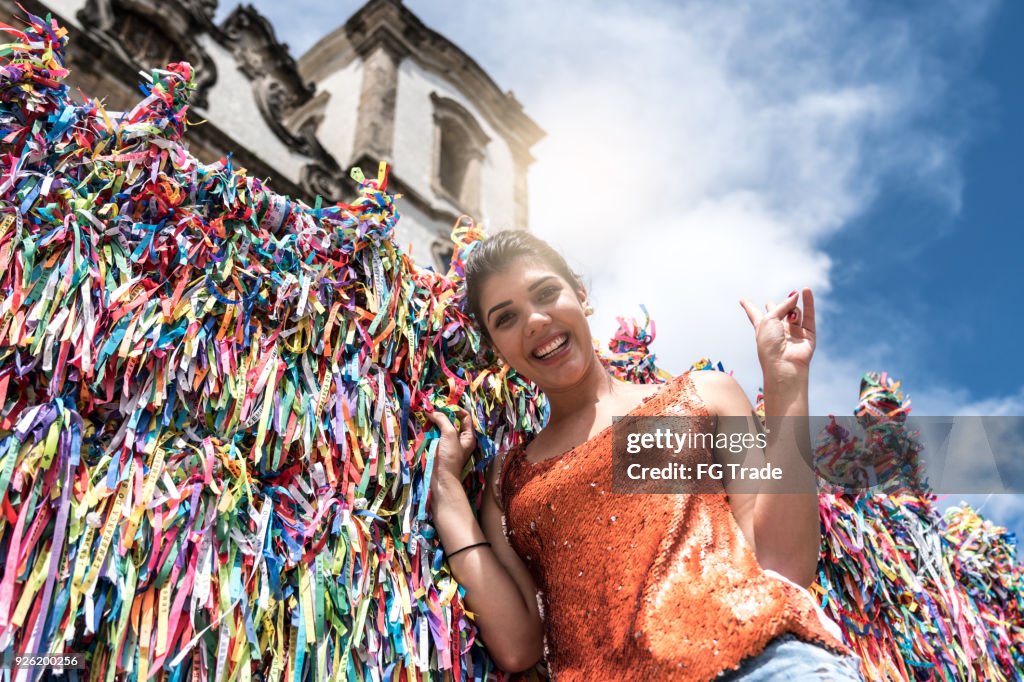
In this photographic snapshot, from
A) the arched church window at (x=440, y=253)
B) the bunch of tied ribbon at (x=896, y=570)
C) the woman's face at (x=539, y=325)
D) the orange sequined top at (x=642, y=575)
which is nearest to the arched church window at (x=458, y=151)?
the arched church window at (x=440, y=253)

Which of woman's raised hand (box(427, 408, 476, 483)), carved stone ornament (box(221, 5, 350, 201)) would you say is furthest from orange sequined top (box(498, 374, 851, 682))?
carved stone ornament (box(221, 5, 350, 201))

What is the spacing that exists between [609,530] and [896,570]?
1273 millimetres

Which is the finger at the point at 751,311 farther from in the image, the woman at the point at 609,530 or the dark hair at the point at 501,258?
the dark hair at the point at 501,258

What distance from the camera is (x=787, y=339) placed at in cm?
134

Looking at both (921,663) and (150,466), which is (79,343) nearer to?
(150,466)

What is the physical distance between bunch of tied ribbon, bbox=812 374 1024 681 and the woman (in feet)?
2.60

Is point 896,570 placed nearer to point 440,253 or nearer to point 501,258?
point 501,258

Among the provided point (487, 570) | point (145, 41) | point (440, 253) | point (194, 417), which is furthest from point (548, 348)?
point (440, 253)

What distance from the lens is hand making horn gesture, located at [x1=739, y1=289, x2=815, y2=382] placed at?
4.28 feet

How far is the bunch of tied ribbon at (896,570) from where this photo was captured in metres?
2.00

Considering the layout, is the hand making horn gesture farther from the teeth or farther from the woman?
the teeth

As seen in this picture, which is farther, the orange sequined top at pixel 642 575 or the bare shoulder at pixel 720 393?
the bare shoulder at pixel 720 393

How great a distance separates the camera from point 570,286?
1.75 meters

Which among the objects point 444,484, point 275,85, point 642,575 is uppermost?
point 275,85
